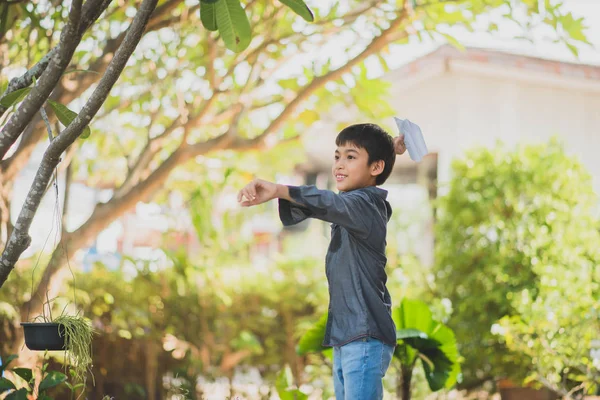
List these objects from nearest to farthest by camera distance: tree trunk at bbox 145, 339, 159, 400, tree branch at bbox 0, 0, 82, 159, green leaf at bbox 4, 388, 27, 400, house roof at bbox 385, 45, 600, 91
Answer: tree branch at bbox 0, 0, 82, 159 < green leaf at bbox 4, 388, 27, 400 < tree trunk at bbox 145, 339, 159, 400 < house roof at bbox 385, 45, 600, 91

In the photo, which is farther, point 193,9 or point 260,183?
point 193,9

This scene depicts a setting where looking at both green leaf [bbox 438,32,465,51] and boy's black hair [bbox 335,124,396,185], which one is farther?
green leaf [bbox 438,32,465,51]

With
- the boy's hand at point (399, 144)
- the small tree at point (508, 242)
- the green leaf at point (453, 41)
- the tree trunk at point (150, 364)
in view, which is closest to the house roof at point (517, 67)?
the small tree at point (508, 242)

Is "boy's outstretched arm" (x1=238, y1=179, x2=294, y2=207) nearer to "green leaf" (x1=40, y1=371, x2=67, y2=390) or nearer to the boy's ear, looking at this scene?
the boy's ear

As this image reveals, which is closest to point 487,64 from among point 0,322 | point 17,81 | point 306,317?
point 306,317

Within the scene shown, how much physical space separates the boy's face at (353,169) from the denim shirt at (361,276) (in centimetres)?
7

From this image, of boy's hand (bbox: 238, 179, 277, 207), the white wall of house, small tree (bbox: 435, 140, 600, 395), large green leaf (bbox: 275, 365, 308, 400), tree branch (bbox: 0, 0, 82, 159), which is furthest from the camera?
the white wall of house

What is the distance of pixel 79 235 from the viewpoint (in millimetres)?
3779

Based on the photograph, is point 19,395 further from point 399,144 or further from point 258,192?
point 399,144

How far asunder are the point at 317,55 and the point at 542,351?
2139mm

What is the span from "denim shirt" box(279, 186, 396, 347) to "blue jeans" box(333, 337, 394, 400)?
0.09 feet

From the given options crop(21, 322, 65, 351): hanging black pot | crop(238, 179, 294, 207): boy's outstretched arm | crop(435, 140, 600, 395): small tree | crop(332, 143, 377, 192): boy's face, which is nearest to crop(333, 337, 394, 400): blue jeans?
crop(332, 143, 377, 192): boy's face

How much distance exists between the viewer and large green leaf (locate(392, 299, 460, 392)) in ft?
12.0

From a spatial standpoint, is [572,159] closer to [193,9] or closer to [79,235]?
[193,9]
